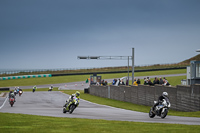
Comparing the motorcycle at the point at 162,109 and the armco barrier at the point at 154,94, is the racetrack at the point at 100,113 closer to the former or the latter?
the motorcycle at the point at 162,109

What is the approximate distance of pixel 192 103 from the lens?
2133cm

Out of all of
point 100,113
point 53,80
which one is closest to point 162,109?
point 100,113

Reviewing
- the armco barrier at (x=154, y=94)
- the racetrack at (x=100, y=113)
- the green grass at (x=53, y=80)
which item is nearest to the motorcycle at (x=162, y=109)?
the racetrack at (x=100, y=113)

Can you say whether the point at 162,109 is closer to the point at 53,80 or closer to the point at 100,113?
the point at 100,113

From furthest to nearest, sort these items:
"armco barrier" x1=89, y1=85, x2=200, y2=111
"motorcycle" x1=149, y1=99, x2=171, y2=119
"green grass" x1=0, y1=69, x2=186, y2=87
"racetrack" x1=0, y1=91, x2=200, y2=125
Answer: "green grass" x1=0, y1=69, x2=186, y2=87
"armco barrier" x1=89, y1=85, x2=200, y2=111
"motorcycle" x1=149, y1=99, x2=171, y2=119
"racetrack" x1=0, y1=91, x2=200, y2=125

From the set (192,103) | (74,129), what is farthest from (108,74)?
(74,129)

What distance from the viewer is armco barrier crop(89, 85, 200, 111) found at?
2134 cm

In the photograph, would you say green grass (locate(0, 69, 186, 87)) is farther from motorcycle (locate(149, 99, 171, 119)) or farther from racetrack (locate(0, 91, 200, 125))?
motorcycle (locate(149, 99, 171, 119))

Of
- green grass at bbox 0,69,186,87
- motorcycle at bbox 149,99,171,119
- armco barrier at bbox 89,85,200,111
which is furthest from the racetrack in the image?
green grass at bbox 0,69,186,87

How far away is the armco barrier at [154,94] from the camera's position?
21.3 metres

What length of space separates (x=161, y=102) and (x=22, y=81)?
64.3 metres

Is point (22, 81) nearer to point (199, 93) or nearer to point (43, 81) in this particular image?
point (43, 81)

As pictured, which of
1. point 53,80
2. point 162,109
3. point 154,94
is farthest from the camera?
point 53,80

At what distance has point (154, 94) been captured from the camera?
27.5 metres
